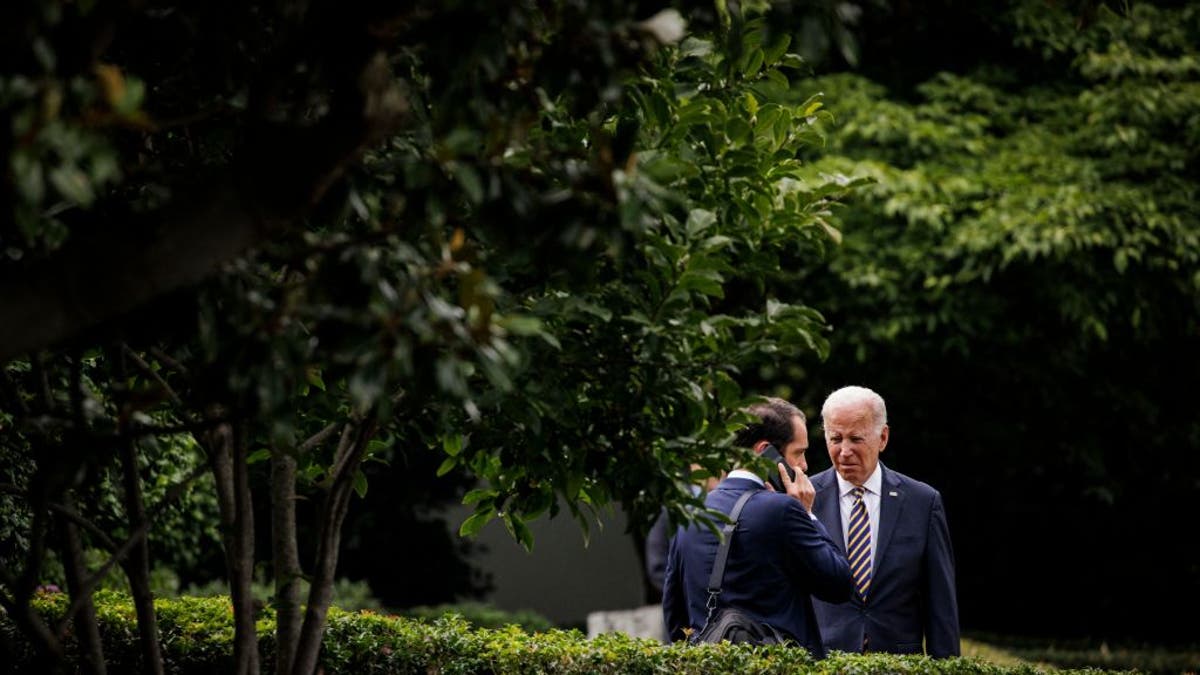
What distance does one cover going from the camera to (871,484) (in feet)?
21.0

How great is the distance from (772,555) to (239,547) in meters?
2.22

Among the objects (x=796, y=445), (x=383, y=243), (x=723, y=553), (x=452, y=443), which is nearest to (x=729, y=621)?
(x=723, y=553)

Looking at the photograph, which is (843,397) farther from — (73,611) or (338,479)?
(73,611)

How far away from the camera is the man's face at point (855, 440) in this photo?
6.33m

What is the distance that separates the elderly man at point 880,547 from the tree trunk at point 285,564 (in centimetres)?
290

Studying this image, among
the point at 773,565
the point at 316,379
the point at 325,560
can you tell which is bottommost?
the point at 773,565

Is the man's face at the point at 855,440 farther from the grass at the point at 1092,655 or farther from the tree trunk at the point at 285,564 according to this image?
the grass at the point at 1092,655

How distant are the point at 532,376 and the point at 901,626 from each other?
10.5ft

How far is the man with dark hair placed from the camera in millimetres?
5289

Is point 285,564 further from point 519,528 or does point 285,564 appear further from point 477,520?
point 519,528

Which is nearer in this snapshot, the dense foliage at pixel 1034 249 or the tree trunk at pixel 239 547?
the tree trunk at pixel 239 547

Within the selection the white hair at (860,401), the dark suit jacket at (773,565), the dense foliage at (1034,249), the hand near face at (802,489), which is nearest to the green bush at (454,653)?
the dark suit jacket at (773,565)

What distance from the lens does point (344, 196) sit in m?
3.02

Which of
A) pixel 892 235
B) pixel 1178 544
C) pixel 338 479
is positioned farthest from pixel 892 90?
pixel 338 479
